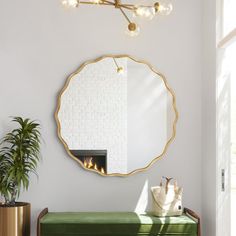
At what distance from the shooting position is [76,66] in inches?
157

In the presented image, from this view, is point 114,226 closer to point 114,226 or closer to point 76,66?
point 114,226

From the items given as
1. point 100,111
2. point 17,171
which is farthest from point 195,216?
point 17,171

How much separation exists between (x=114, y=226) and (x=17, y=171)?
829 millimetres

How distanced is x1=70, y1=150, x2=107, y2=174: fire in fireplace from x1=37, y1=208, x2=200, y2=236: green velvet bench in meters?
0.50

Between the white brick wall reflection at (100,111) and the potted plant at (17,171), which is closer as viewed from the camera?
the potted plant at (17,171)

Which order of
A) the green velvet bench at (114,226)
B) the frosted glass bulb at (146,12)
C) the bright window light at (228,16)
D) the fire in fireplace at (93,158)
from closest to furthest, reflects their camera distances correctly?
the frosted glass bulb at (146,12) < the green velvet bench at (114,226) < the bright window light at (228,16) < the fire in fireplace at (93,158)

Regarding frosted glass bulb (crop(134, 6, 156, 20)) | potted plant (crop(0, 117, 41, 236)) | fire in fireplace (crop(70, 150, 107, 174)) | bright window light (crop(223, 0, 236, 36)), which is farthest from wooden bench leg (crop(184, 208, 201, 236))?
frosted glass bulb (crop(134, 6, 156, 20))

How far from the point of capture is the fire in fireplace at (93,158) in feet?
12.9

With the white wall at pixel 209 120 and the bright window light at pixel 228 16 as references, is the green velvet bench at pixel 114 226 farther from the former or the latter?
the bright window light at pixel 228 16

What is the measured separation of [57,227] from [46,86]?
3.85 feet

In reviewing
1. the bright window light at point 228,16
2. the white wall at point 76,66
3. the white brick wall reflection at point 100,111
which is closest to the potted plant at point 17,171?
the white wall at point 76,66

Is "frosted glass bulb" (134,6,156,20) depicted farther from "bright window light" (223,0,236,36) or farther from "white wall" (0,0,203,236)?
"white wall" (0,0,203,236)

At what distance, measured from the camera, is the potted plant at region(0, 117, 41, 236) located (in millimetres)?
3531

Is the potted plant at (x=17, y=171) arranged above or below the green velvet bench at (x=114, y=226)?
above
